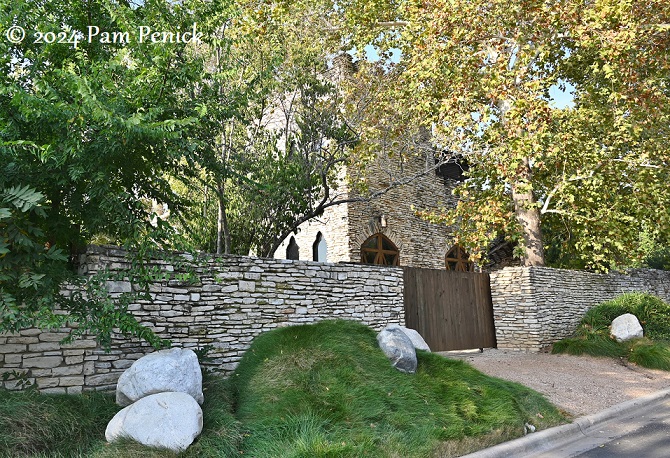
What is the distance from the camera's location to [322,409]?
548 cm

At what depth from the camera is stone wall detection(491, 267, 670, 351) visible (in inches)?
488

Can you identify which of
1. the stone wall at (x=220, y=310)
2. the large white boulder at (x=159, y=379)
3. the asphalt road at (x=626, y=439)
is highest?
the stone wall at (x=220, y=310)

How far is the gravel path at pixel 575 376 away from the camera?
7773 mm

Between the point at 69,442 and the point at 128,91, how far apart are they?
3685 millimetres

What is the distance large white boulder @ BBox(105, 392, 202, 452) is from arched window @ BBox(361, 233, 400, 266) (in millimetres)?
10306

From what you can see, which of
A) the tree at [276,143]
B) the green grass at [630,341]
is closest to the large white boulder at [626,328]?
the green grass at [630,341]

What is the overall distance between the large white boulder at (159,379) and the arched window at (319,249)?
9.82 meters

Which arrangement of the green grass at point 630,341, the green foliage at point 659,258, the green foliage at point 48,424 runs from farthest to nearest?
the green foliage at point 659,258
the green grass at point 630,341
the green foliage at point 48,424

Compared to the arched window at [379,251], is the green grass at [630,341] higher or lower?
lower

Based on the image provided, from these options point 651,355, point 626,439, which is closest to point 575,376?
point 651,355

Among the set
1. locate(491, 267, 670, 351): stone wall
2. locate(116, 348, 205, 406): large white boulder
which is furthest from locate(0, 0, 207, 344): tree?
locate(491, 267, 670, 351): stone wall

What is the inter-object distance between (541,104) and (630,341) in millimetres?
5914

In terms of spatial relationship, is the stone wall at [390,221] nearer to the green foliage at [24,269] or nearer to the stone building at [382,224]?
the stone building at [382,224]

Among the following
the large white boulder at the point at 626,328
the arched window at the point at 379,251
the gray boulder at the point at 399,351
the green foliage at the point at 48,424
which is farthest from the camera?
the arched window at the point at 379,251
